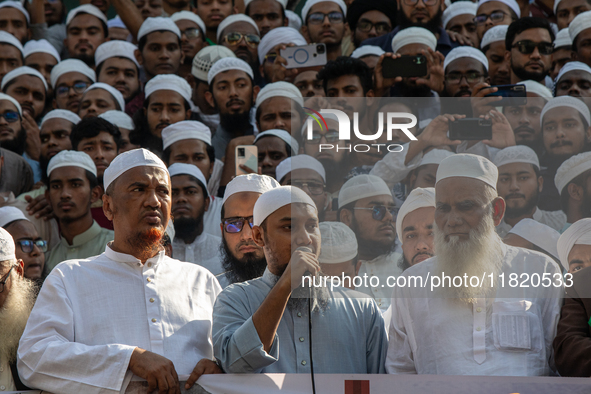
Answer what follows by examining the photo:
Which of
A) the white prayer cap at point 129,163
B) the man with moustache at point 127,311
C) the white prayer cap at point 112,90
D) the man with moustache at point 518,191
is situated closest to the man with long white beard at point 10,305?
the man with moustache at point 127,311

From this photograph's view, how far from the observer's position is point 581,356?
269 centimetres

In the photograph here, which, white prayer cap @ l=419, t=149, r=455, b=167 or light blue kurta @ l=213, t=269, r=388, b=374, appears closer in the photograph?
light blue kurta @ l=213, t=269, r=388, b=374

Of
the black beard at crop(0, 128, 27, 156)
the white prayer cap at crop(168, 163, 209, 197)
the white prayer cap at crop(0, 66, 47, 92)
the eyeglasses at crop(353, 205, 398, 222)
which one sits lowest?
the eyeglasses at crop(353, 205, 398, 222)

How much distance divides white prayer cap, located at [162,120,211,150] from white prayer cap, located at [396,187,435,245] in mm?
2631

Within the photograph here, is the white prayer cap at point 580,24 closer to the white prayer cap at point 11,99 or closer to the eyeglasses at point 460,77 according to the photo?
the eyeglasses at point 460,77

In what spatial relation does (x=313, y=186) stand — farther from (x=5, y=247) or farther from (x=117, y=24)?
(x=117, y=24)

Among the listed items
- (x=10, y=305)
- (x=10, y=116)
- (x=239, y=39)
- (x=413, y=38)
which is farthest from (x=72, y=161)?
(x=413, y=38)

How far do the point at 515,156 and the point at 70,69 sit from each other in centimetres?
456

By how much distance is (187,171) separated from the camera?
4918 millimetres

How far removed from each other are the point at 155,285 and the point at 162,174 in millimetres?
482

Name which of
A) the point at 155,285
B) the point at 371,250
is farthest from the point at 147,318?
the point at 371,250

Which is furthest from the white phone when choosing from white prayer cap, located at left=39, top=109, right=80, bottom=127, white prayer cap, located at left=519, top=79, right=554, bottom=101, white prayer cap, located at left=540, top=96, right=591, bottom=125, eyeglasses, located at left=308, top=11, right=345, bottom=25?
white prayer cap, located at left=540, top=96, right=591, bottom=125

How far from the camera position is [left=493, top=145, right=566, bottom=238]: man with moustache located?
9.67 ft

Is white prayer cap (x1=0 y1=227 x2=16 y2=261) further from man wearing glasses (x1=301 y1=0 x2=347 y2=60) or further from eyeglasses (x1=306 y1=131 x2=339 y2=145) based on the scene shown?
man wearing glasses (x1=301 y1=0 x2=347 y2=60)
